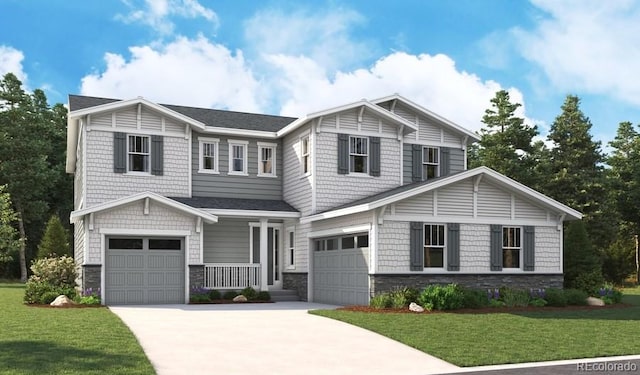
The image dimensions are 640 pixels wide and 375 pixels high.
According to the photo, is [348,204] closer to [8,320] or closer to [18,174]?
[8,320]

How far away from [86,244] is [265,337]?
34.2 ft

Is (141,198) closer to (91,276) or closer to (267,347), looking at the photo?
(91,276)

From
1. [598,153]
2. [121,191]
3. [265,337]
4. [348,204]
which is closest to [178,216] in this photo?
[121,191]

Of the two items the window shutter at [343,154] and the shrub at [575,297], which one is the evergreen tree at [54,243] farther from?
the shrub at [575,297]

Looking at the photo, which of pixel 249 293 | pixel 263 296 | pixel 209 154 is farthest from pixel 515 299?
pixel 209 154

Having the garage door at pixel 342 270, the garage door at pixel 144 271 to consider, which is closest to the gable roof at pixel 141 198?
the garage door at pixel 144 271

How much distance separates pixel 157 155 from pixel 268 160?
455 cm

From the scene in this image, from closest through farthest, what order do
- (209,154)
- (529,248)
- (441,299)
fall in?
(441,299)
(529,248)
(209,154)

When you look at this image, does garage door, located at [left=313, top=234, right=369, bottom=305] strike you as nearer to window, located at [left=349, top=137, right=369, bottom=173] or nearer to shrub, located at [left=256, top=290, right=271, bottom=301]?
shrub, located at [left=256, top=290, right=271, bottom=301]

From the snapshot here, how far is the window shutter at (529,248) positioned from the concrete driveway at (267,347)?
27.9ft

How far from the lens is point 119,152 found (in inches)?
998

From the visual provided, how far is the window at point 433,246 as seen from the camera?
22.4 metres

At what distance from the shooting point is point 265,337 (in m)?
14.6

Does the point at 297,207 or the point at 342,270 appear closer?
the point at 342,270
